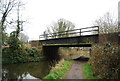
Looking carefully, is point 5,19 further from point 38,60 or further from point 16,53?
point 38,60

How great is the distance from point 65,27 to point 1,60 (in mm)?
24945

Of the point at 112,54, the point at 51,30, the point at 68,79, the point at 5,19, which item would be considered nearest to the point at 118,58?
the point at 112,54

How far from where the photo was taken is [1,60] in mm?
15031

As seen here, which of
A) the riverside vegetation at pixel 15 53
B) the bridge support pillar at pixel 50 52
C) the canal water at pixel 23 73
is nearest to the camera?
the canal water at pixel 23 73

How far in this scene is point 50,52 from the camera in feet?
74.6

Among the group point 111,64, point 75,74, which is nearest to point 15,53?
point 75,74

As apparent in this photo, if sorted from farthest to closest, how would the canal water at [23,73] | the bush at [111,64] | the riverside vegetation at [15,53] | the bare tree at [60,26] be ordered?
the bare tree at [60,26] → the riverside vegetation at [15,53] → the canal water at [23,73] → the bush at [111,64]

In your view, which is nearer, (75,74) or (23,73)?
(75,74)

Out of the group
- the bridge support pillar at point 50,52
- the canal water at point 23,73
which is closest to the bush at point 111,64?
the canal water at point 23,73

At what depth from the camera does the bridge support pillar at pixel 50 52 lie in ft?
70.3

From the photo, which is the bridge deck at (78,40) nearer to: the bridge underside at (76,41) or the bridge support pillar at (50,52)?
the bridge underside at (76,41)

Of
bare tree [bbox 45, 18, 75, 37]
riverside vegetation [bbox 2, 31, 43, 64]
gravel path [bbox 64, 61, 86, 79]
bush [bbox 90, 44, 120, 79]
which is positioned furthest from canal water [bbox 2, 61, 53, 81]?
bare tree [bbox 45, 18, 75, 37]

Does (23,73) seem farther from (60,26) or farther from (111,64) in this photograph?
(60,26)

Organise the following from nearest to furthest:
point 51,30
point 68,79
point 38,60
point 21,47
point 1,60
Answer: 1. point 68,79
2. point 1,60
3. point 21,47
4. point 38,60
5. point 51,30
